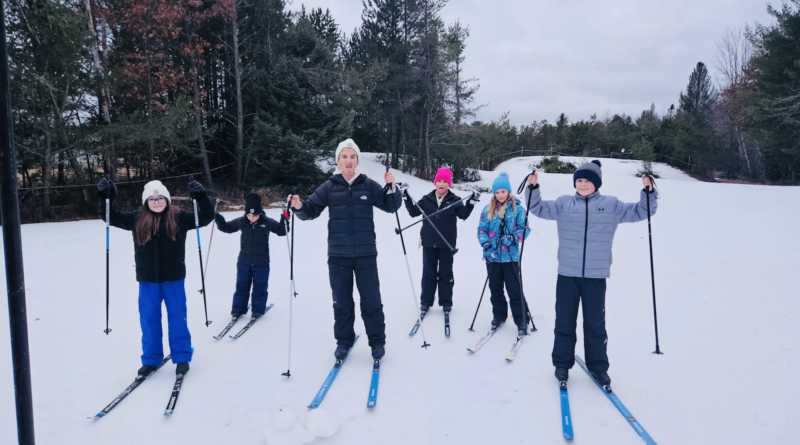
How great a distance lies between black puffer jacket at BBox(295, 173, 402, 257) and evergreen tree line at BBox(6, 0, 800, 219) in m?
4.72

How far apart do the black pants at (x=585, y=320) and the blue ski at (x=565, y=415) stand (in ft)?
0.67

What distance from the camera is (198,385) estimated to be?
12.1ft

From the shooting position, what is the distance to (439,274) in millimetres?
5410

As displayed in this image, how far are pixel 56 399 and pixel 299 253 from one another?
18.9 ft

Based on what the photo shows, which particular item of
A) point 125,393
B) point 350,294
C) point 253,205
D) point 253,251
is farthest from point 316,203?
point 125,393

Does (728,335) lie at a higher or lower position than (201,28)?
lower

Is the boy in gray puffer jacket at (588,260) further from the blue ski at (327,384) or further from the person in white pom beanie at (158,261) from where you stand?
the person in white pom beanie at (158,261)

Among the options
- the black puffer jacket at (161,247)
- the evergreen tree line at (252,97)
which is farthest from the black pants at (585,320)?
the evergreen tree line at (252,97)

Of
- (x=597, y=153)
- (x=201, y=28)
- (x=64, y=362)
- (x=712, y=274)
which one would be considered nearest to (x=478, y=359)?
(x=64, y=362)

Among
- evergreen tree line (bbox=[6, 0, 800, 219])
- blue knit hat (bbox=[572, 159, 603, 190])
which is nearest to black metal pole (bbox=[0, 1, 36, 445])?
blue knit hat (bbox=[572, 159, 603, 190])

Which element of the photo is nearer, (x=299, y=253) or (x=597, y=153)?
(x=299, y=253)

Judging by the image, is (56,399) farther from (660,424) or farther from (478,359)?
(660,424)

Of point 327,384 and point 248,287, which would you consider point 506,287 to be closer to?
point 327,384

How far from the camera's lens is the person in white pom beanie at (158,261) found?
3686 millimetres
